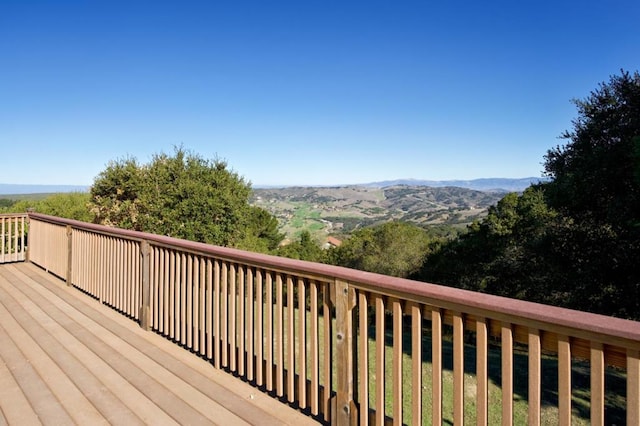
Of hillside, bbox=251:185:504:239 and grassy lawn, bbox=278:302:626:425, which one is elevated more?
hillside, bbox=251:185:504:239

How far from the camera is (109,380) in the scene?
104 inches

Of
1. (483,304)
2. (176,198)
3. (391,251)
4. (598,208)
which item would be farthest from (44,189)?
(483,304)

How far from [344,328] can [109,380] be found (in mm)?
1723

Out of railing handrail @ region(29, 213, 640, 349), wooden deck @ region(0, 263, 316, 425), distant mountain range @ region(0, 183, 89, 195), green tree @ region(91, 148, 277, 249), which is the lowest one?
wooden deck @ region(0, 263, 316, 425)

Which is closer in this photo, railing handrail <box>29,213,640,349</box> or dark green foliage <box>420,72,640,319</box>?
railing handrail <box>29,213,640,349</box>

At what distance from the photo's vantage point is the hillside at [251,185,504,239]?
64.1 m

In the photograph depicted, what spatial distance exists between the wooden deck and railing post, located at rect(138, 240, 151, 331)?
0.13 m

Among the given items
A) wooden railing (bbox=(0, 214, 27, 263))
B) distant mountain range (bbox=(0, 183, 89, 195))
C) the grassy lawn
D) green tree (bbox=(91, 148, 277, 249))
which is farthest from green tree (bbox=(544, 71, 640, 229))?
distant mountain range (bbox=(0, 183, 89, 195))

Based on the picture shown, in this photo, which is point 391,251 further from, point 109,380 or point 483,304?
point 483,304

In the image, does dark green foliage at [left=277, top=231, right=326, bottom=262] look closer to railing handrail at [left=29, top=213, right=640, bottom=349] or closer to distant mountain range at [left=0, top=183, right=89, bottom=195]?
distant mountain range at [left=0, top=183, right=89, bottom=195]

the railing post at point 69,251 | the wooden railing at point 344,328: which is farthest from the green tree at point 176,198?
the wooden railing at point 344,328

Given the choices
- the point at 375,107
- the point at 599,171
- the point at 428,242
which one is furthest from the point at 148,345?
the point at 375,107

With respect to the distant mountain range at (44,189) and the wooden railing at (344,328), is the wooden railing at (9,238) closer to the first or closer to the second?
the wooden railing at (344,328)

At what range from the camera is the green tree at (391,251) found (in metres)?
25.1
